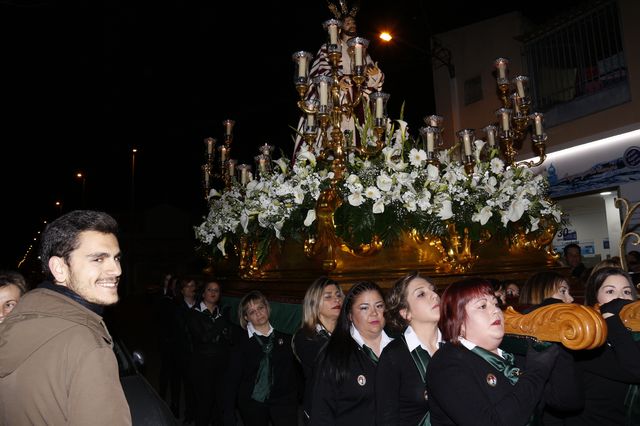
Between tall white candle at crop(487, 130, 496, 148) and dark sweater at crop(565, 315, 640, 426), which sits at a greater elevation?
tall white candle at crop(487, 130, 496, 148)

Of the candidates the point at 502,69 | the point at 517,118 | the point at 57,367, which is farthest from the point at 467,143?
the point at 57,367

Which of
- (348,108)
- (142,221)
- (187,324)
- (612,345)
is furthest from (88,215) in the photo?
(142,221)

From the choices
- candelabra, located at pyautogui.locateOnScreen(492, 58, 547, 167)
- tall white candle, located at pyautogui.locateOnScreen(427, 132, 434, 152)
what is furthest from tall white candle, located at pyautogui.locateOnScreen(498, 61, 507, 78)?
tall white candle, located at pyautogui.locateOnScreen(427, 132, 434, 152)

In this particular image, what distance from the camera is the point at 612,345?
8.21 feet

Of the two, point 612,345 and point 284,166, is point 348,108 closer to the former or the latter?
point 284,166

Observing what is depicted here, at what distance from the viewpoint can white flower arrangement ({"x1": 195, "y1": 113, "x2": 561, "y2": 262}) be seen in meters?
3.99

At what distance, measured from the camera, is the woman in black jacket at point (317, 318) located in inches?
143

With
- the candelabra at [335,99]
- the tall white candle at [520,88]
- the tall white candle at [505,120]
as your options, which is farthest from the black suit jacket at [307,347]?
the tall white candle at [520,88]

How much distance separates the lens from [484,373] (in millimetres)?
2094

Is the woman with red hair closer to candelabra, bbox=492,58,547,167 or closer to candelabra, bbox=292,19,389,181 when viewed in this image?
candelabra, bbox=292,19,389,181

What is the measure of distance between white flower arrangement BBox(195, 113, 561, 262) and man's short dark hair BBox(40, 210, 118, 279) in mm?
2385

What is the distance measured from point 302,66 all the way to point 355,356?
8.08ft

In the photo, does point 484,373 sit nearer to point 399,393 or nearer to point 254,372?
point 399,393

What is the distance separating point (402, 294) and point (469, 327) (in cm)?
87
